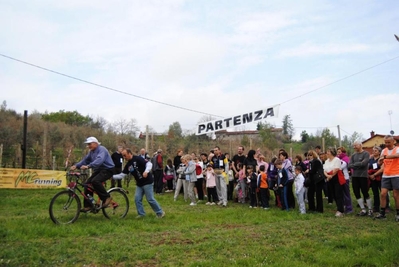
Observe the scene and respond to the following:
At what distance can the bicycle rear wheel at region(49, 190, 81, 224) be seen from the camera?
7.76m

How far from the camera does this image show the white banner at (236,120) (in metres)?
17.4

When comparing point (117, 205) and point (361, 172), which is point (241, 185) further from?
point (117, 205)

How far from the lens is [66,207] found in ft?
26.2

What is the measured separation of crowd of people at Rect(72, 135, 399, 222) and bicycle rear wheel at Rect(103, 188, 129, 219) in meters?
0.31

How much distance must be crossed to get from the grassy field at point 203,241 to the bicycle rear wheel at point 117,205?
261mm

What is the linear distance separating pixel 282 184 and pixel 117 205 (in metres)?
5.02

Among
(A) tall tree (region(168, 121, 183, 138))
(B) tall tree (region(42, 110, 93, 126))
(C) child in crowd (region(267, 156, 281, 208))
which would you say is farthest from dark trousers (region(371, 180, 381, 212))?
(B) tall tree (region(42, 110, 93, 126))

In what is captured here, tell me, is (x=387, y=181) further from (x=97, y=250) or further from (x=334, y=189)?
(x=97, y=250)

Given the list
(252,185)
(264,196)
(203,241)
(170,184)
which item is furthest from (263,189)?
(170,184)

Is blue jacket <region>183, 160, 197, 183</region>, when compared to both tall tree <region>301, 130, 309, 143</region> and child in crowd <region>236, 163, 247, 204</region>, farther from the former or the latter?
tall tree <region>301, 130, 309, 143</region>

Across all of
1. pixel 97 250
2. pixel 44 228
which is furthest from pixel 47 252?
pixel 44 228

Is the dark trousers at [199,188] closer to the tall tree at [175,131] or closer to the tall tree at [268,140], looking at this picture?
the tall tree at [175,131]

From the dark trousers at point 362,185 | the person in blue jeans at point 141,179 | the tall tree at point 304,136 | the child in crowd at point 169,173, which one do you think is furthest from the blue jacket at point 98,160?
the tall tree at point 304,136

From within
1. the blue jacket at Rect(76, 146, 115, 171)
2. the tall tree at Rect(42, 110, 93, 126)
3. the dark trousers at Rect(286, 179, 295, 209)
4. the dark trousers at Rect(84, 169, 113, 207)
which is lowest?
the dark trousers at Rect(286, 179, 295, 209)
